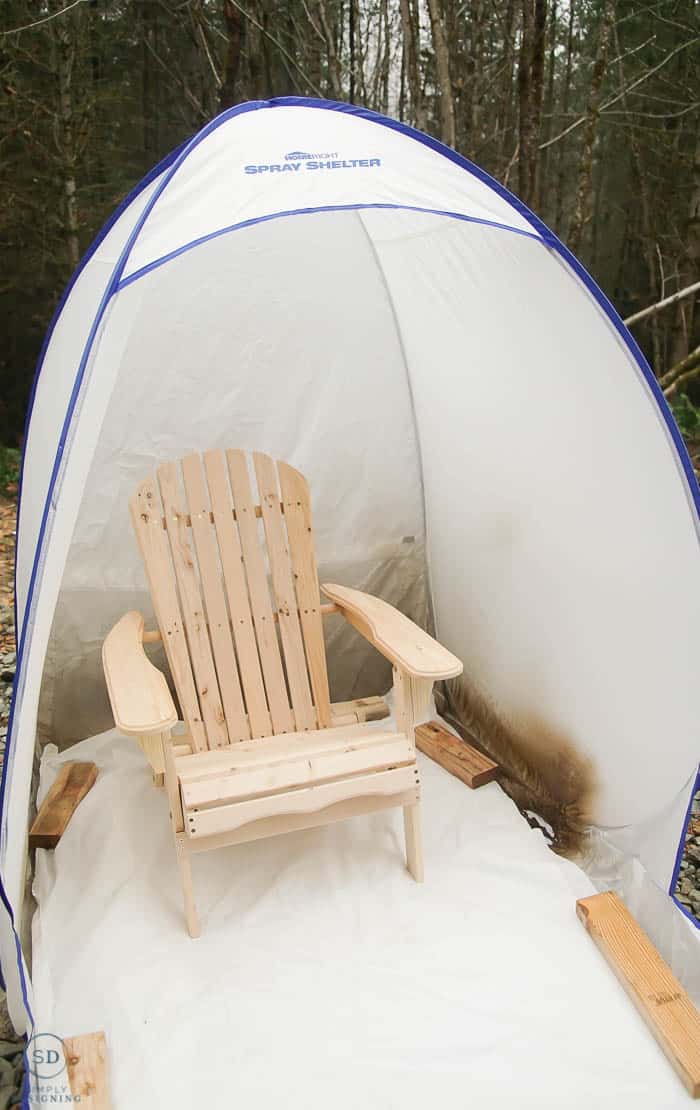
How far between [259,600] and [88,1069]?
1.27m

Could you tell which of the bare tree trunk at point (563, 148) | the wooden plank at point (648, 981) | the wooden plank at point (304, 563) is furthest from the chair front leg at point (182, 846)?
the bare tree trunk at point (563, 148)

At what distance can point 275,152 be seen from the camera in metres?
1.86

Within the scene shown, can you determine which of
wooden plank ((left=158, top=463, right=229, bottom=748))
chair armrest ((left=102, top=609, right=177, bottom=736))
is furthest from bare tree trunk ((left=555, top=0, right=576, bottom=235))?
chair armrest ((left=102, top=609, right=177, bottom=736))

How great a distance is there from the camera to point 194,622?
8.09 feet

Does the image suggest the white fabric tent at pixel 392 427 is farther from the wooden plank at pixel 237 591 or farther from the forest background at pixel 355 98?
the forest background at pixel 355 98

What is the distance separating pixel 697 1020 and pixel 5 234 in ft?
22.7

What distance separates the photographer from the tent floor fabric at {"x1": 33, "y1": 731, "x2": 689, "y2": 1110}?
64.2 inches

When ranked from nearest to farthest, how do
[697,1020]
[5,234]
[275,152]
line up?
[697,1020] → [275,152] → [5,234]

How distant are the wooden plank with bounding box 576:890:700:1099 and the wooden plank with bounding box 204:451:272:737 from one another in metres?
1.02

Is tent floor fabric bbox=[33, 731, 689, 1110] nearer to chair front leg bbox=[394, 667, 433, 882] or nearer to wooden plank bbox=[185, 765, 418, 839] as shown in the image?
chair front leg bbox=[394, 667, 433, 882]

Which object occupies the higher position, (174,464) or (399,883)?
(174,464)

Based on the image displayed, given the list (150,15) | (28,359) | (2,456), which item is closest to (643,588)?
(2,456)

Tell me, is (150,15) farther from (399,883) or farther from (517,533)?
(399,883)

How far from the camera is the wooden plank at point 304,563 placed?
102 inches
